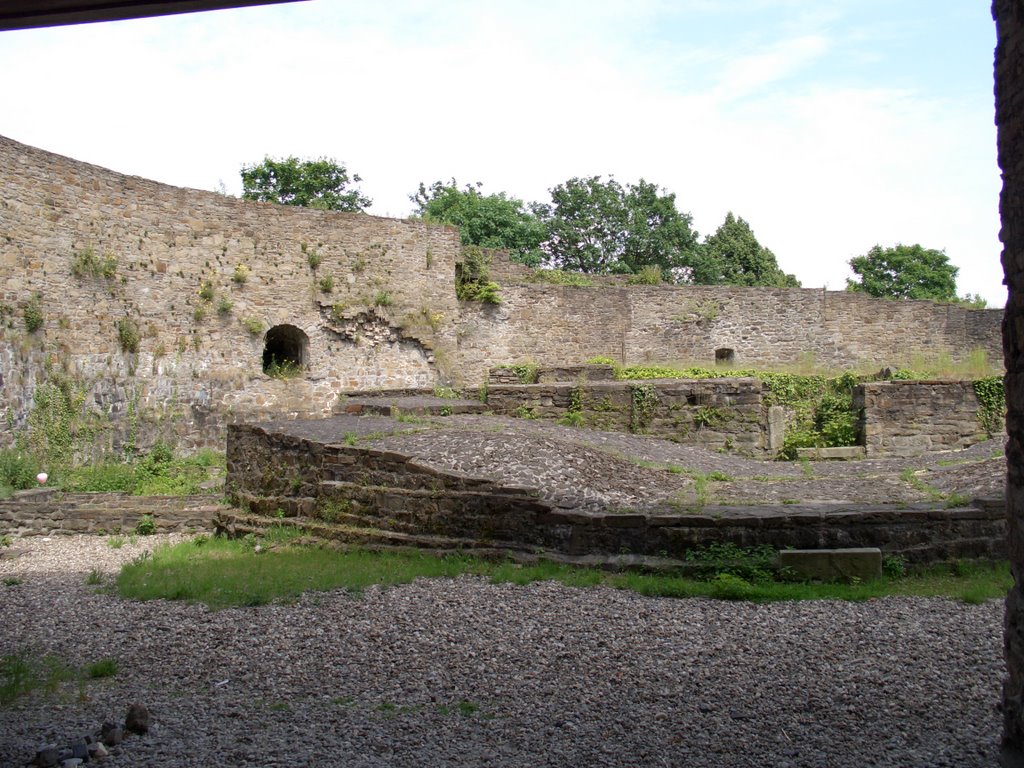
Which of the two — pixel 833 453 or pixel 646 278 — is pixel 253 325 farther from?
pixel 646 278

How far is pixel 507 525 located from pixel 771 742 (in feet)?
15.8

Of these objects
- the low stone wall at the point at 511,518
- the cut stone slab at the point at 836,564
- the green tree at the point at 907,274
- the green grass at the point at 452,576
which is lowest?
the green grass at the point at 452,576

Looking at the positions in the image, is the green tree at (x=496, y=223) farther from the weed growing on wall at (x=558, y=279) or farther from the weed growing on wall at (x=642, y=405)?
the weed growing on wall at (x=642, y=405)

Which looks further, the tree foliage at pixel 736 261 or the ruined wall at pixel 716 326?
the tree foliage at pixel 736 261

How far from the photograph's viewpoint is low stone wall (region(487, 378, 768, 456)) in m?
15.0

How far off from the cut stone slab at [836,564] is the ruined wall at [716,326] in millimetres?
16180

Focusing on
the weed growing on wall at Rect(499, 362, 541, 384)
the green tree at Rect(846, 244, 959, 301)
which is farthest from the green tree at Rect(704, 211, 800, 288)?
the weed growing on wall at Rect(499, 362, 541, 384)

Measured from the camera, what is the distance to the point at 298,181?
4262cm

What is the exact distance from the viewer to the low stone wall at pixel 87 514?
40.3ft

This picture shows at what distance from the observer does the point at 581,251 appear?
48781mm

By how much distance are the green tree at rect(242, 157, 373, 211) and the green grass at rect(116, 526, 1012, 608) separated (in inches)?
1363

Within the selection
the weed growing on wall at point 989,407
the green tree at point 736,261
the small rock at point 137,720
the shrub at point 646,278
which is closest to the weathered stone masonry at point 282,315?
the shrub at point 646,278

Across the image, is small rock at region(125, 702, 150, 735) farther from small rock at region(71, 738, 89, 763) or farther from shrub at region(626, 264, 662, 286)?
shrub at region(626, 264, 662, 286)

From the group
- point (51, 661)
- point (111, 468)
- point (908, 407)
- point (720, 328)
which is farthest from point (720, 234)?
point (51, 661)
